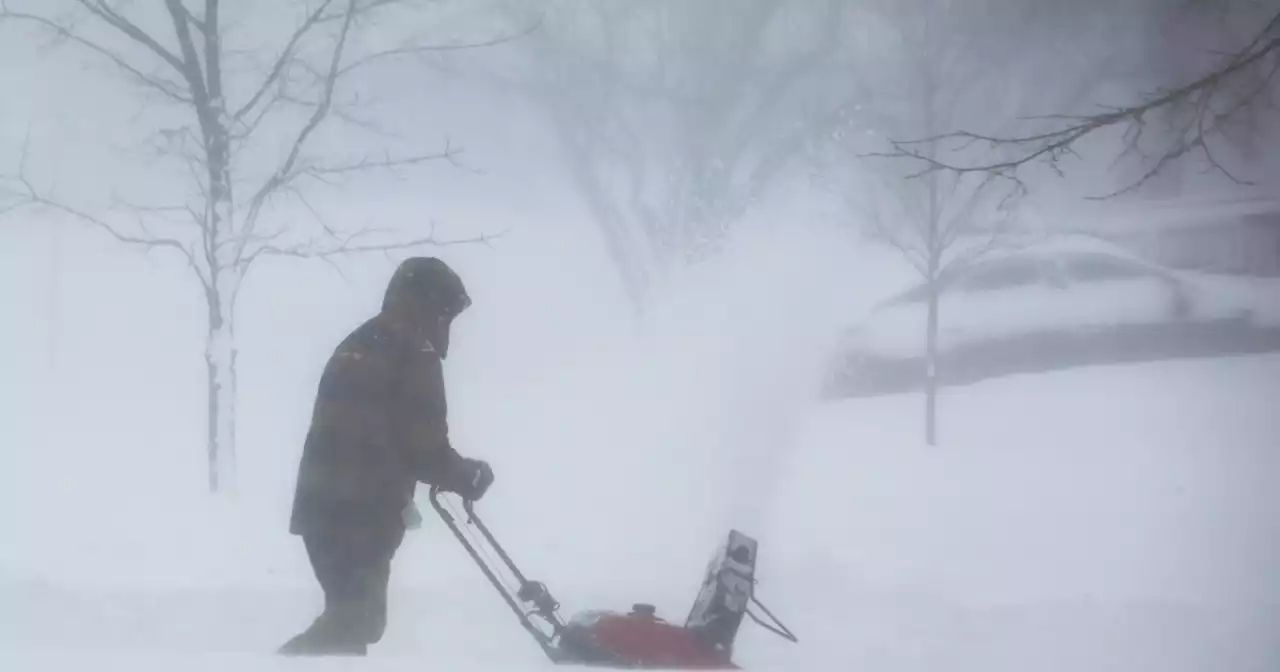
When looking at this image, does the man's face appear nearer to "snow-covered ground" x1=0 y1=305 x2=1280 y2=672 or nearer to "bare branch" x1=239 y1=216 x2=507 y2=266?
"bare branch" x1=239 y1=216 x2=507 y2=266

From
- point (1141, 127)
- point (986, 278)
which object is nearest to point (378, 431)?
point (986, 278)

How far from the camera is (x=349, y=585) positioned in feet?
7.85

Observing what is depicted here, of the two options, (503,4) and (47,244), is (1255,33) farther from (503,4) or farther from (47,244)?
(47,244)

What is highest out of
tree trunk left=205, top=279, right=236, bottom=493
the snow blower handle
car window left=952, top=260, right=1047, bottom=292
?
car window left=952, top=260, right=1047, bottom=292

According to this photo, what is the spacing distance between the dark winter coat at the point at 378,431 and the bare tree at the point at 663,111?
0.59m

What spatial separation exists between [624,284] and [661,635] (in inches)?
34.3

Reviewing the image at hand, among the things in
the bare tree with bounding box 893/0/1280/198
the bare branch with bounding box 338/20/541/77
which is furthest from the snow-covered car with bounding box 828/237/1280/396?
the bare branch with bounding box 338/20/541/77

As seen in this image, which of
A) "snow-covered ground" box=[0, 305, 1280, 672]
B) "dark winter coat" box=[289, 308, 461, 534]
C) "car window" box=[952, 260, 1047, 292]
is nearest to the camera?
"dark winter coat" box=[289, 308, 461, 534]

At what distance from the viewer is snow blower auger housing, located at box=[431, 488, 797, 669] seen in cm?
237

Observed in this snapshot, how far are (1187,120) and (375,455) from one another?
2203 millimetres

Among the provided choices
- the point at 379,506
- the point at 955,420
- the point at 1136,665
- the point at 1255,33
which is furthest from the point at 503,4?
the point at 1136,665

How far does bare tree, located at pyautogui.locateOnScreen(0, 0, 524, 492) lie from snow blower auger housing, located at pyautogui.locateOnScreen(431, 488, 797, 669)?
2.26 ft

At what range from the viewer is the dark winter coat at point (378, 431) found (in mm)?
2281

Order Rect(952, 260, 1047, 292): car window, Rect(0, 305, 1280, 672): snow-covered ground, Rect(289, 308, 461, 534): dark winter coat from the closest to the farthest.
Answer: Rect(289, 308, 461, 534): dark winter coat → Rect(0, 305, 1280, 672): snow-covered ground → Rect(952, 260, 1047, 292): car window
